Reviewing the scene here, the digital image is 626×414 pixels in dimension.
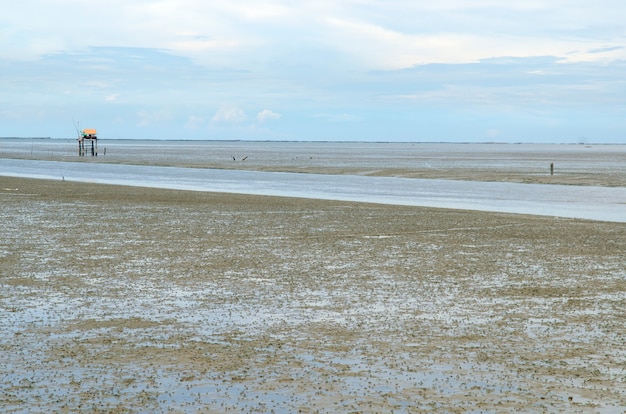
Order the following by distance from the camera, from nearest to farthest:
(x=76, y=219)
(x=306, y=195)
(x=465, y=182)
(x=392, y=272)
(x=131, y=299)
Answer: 1. (x=131, y=299)
2. (x=392, y=272)
3. (x=76, y=219)
4. (x=306, y=195)
5. (x=465, y=182)

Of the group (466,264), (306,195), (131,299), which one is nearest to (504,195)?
(306,195)

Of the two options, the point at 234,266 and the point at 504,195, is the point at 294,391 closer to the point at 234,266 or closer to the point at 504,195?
the point at 234,266

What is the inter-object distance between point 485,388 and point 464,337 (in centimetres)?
238

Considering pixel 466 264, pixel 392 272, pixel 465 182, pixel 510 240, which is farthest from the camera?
pixel 465 182

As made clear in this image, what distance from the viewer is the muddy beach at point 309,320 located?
8.33 meters

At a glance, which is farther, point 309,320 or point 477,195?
point 477,195

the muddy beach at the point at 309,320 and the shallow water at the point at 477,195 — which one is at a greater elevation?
the shallow water at the point at 477,195

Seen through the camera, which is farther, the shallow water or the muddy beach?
the shallow water

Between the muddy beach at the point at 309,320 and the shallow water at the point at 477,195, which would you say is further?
the shallow water at the point at 477,195

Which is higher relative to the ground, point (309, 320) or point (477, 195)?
point (477, 195)

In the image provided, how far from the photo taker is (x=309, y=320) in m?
11.9

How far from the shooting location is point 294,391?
838cm

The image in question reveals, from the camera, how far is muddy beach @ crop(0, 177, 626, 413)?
328 inches

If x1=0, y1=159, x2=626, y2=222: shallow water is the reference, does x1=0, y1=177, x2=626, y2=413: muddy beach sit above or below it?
below
